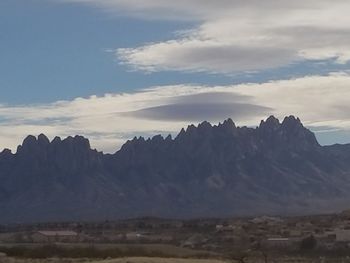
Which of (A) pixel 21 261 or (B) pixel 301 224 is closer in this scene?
(A) pixel 21 261

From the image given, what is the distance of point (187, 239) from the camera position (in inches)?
4621

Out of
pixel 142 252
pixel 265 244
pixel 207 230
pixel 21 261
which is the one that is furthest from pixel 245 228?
pixel 21 261

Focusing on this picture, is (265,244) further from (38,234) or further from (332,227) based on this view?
(38,234)

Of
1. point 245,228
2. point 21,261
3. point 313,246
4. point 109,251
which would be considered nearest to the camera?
point 21,261

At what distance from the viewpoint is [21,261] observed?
63750 mm

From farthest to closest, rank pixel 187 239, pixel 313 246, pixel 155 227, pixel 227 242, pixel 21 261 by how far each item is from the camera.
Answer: pixel 155 227 < pixel 187 239 < pixel 227 242 < pixel 313 246 < pixel 21 261

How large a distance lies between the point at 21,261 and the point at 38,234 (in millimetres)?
59201

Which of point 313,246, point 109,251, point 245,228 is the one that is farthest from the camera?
point 245,228

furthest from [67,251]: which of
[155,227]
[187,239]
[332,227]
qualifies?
[155,227]

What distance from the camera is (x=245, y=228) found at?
128 m

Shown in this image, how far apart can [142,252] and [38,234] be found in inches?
1809

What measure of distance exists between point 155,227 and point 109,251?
3021 inches

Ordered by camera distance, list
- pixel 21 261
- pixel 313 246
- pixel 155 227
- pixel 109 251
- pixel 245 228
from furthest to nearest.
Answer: pixel 155 227, pixel 245 228, pixel 313 246, pixel 109 251, pixel 21 261

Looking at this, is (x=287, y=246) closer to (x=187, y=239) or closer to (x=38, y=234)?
(x=187, y=239)
